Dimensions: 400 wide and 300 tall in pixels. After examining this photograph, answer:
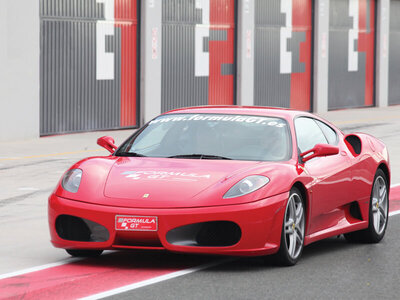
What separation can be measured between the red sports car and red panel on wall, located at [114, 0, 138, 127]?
15136 millimetres

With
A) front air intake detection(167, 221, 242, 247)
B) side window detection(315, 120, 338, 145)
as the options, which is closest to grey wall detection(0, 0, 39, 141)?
side window detection(315, 120, 338, 145)

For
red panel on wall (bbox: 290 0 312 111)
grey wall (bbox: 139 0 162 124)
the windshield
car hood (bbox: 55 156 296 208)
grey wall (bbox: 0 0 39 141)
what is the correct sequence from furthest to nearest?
red panel on wall (bbox: 290 0 312 111)
grey wall (bbox: 139 0 162 124)
grey wall (bbox: 0 0 39 141)
the windshield
car hood (bbox: 55 156 296 208)

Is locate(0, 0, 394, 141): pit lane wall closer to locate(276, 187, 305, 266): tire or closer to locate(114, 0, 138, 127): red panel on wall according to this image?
locate(114, 0, 138, 127): red panel on wall

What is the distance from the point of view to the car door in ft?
27.3

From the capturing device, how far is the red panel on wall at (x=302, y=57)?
31.2 meters

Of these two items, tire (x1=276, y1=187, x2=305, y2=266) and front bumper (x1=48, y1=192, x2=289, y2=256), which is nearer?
front bumper (x1=48, y1=192, x2=289, y2=256)

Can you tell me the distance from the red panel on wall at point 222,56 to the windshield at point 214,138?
18468 mm

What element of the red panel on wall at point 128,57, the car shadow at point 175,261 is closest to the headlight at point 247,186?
the car shadow at point 175,261

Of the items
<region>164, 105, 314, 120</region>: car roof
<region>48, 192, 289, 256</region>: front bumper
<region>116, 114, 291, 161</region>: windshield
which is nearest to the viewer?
<region>48, 192, 289, 256</region>: front bumper

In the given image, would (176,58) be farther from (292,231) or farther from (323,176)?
(292,231)

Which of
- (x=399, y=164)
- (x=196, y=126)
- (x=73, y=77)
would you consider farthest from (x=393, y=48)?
(x=196, y=126)

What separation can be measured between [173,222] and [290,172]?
1.08 metres

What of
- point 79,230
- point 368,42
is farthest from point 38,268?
point 368,42

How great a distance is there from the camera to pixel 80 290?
22.9 ft
